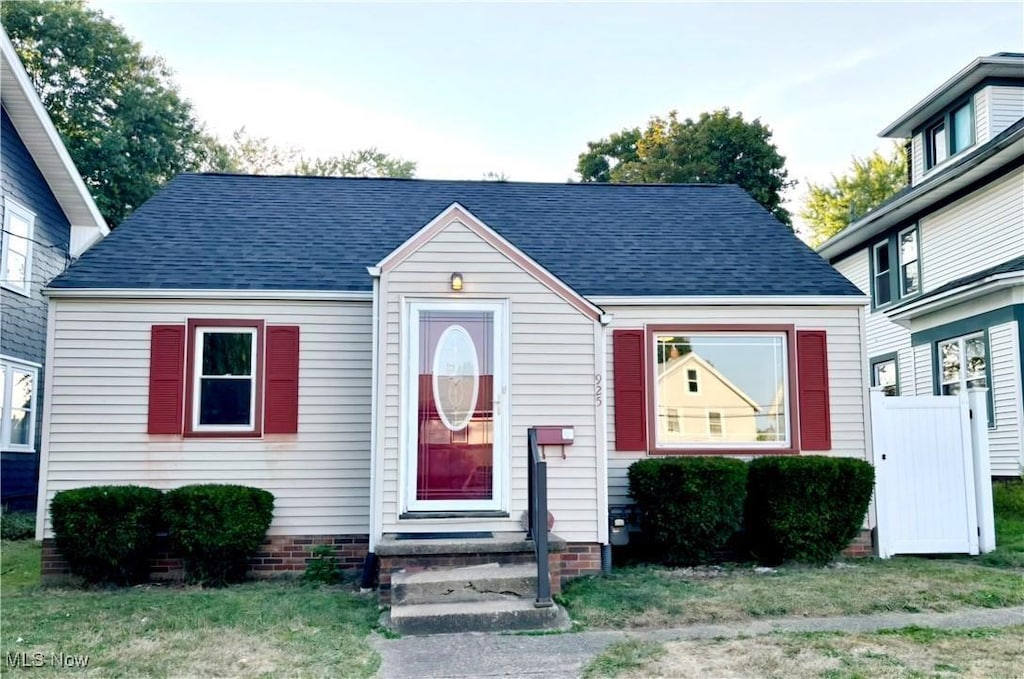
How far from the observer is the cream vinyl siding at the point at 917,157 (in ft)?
54.5

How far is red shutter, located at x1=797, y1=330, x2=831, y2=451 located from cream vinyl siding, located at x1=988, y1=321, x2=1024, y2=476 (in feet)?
14.7

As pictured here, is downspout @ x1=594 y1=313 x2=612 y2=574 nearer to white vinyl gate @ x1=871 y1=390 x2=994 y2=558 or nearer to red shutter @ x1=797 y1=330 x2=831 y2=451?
red shutter @ x1=797 y1=330 x2=831 y2=451

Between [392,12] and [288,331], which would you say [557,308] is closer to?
[288,331]

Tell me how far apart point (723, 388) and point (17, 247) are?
34.5ft

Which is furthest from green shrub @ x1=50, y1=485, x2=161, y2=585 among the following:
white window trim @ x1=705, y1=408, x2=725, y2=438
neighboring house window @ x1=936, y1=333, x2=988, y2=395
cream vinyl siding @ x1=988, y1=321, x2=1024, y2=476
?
neighboring house window @ x1=936, y1=333, x2=988, y2=395

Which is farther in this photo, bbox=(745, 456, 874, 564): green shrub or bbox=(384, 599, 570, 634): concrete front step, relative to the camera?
bbox=(745, 456, 874, 564): green shrub

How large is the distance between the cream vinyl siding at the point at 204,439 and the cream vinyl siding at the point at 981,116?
12.1 metres

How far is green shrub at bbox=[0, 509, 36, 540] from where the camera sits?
450 inches

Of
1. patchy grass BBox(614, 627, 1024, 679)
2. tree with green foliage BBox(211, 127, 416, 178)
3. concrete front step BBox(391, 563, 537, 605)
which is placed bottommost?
patchy grass BBox(614, 627, 1024, 679)

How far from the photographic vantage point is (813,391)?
30.2ft

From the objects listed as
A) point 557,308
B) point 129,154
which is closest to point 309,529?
point 557,308

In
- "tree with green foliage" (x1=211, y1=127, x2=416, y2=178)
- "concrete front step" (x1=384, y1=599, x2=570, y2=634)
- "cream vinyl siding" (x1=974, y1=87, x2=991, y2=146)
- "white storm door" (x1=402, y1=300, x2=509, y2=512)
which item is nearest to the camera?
"concrete front step" (x1=384, y1=599, x2=570, y2=634)

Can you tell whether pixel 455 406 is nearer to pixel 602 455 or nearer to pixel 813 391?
pixel 602 455

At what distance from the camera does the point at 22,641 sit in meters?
5.69
